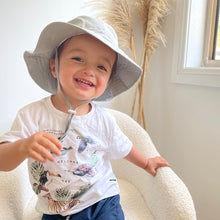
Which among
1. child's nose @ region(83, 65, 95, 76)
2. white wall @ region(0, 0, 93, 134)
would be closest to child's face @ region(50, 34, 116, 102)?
child's nose @ region(83, 65, 95, 76)

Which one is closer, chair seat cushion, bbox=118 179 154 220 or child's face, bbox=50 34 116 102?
child's face, bbox=50 34 116 102

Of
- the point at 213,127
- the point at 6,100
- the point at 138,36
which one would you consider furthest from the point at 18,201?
the point at 138,36

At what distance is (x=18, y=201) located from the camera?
744mm

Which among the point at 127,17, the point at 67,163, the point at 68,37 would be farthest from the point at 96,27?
the point at 127,17

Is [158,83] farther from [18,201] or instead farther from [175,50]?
[18,201]

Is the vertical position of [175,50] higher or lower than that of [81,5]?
lower

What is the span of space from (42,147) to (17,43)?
73 centimetres

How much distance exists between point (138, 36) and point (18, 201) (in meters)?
1.19

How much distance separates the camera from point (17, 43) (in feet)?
3.24

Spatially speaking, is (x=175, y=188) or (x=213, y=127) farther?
(x=213, y=127)

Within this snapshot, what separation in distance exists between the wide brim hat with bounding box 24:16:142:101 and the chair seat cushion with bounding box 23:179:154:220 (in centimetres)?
45

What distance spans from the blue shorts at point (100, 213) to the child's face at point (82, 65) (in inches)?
15.1

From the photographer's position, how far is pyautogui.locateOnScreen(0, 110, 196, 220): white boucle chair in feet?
2.13

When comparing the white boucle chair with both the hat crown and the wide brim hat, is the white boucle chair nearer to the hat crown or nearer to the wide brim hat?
the wide brim hat
